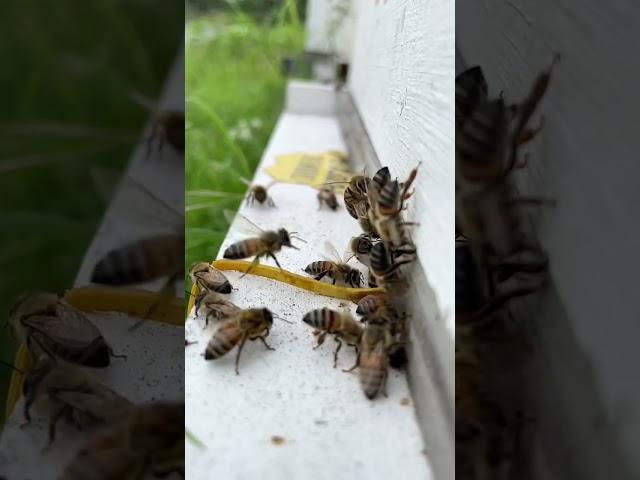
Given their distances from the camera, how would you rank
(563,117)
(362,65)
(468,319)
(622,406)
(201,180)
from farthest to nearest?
1. (201,180)
2. (362,65)
3. (468,319)
4. (563,117)
5. (622,406)

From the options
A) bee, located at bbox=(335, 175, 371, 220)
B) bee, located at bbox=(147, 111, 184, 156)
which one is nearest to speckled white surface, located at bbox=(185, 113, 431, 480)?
bee, located at bbox=(335, 175, 371, 220)

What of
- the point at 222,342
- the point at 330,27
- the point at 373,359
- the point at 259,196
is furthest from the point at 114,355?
the point at 330,27

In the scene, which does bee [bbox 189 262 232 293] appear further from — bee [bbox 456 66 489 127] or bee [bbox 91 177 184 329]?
bee [bbox 456 66 489 127]

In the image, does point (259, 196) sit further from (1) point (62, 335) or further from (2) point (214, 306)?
(1) point (62, 335)

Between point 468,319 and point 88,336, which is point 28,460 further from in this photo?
point 468,319

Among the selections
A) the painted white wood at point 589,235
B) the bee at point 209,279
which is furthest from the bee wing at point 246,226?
the painted white wood at point 589,235

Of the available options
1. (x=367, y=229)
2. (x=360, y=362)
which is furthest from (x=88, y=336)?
(x=367, y=229)
